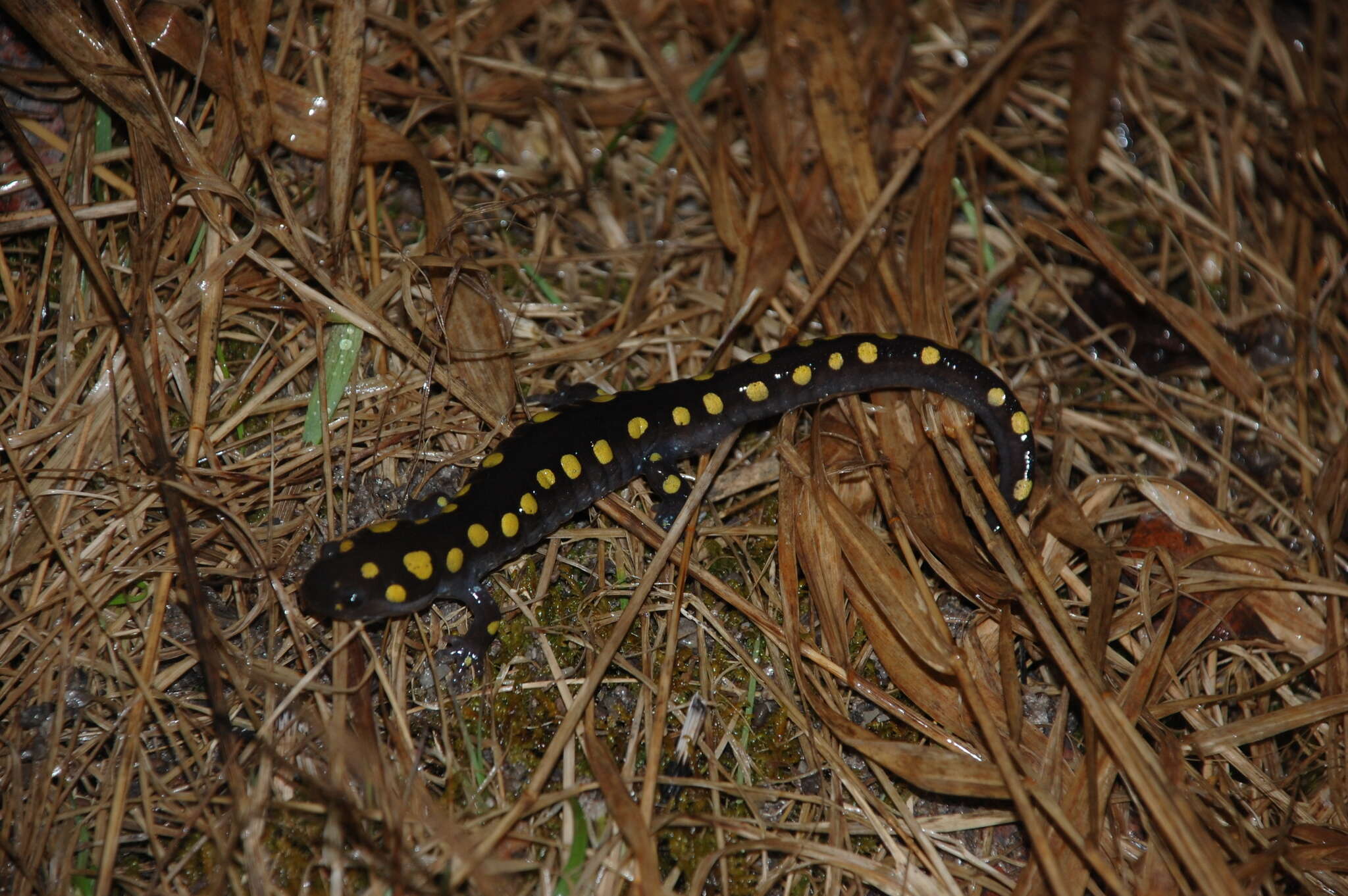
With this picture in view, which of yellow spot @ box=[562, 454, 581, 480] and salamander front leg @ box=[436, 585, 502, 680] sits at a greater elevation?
yellow spot @ box=[562, 454, 581, 480]

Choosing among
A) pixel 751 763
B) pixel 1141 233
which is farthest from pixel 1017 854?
pixel 1141 233

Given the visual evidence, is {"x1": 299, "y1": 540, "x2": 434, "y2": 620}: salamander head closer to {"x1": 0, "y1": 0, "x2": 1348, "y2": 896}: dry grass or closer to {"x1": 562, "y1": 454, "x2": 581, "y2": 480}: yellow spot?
{"x1": 0, "y1": 0, "x2": 1348, "y2": 896}: dry grass

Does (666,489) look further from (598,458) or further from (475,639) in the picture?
(475,639)

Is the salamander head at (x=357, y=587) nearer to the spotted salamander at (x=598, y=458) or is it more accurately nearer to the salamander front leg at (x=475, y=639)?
the spotted salamander at (x=598, y=458)

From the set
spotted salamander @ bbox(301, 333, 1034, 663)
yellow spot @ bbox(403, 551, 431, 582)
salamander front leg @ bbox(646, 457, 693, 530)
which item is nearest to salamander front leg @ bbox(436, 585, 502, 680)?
spotted salamander @ bbox(301, 333, 1034, 663)

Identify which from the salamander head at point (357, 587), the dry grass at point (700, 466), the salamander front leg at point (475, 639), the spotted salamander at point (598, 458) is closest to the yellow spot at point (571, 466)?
the spotted salamander at point (598, 458)

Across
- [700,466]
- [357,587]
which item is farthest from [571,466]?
[357,587]
